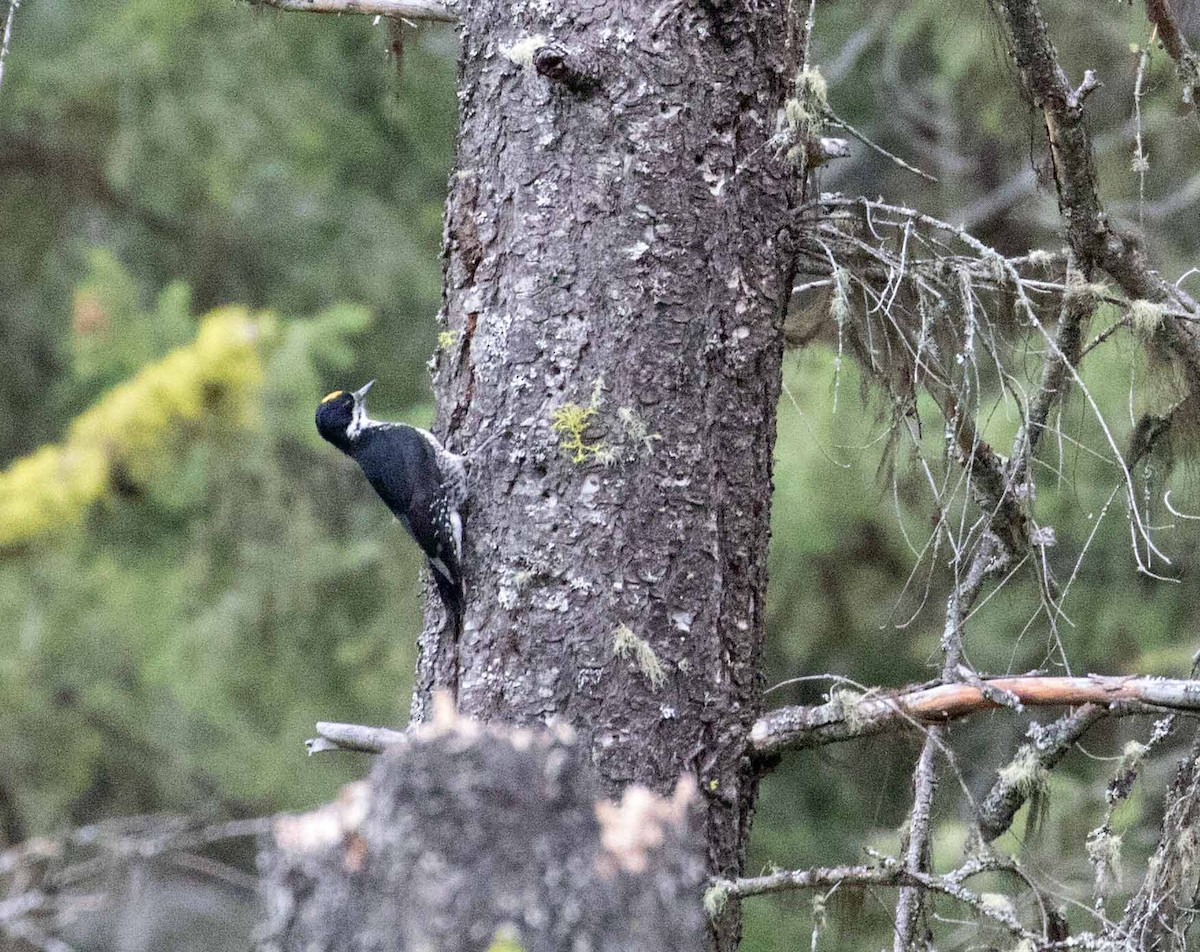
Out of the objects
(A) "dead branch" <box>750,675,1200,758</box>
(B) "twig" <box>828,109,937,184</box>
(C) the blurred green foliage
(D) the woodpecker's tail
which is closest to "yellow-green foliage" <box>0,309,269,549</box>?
(C) the blurred green foliage

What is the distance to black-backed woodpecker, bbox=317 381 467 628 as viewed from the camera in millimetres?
3298

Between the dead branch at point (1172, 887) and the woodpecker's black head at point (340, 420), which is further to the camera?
the woodpecker's black head at point (340, 420)

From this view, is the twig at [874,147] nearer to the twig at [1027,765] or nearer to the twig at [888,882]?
the twig at [1027,765]

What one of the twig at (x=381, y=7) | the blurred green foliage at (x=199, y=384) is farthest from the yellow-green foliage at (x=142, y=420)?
the twig at (x=381, y=7)

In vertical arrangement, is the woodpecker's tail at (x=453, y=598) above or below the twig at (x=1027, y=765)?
above

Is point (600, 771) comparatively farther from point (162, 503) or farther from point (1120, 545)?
point (162, 503)

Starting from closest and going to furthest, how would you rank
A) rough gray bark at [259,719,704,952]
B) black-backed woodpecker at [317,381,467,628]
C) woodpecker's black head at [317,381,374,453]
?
rough gray bark at [259,719,704,952] → black-backed woodpecker at [317,381,467,628] → woodpecker's black head at [317,381,374,453]

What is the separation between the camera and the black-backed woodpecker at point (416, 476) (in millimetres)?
3298

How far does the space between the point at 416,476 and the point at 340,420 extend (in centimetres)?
114

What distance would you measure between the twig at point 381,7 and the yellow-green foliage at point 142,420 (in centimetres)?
438

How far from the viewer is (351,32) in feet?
30.0

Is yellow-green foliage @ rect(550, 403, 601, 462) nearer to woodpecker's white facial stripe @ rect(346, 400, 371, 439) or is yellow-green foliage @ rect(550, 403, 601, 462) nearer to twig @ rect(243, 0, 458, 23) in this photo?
twig @ rect(243, 0, 458, 23)

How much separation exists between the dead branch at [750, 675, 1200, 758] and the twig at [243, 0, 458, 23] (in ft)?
5.71

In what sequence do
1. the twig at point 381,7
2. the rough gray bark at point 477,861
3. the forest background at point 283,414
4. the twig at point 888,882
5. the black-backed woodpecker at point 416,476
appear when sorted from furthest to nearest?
the forest background at point 283,414 → the twig at point 381,7 → the black-backed woodpecker at point 416,476 → the twig at point 888,882 → the rough gray bark at point 477,861
